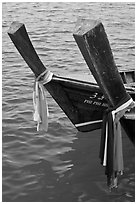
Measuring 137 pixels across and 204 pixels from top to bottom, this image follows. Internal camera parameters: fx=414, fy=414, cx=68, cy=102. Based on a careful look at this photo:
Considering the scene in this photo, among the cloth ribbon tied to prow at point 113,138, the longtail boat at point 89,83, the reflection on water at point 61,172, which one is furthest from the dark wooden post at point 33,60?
the cloth ribbon tied to prow at point 113,138

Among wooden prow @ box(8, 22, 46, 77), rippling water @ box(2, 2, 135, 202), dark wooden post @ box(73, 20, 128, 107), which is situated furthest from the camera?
rippling water @ box(2, 2, 135, 202)

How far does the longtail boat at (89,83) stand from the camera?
395 cm

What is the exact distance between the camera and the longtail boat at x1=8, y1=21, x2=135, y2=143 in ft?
13.0

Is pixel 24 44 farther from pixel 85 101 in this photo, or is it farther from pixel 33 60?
pixel 85 101

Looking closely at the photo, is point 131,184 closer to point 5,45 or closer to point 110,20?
point 5,45

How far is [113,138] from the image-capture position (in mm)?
4559

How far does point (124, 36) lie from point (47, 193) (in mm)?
9441

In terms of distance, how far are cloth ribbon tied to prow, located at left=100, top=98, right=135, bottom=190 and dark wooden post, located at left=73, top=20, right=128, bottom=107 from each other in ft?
0.37

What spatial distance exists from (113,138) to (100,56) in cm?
100

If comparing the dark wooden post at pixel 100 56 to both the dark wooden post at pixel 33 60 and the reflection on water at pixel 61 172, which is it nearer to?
the dark wooden post at pixel 33 60

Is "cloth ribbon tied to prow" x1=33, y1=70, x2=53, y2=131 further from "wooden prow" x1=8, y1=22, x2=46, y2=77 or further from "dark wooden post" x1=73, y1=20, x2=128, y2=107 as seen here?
"dark wooden post" x1=73, y1=20, x2=128, y2=107

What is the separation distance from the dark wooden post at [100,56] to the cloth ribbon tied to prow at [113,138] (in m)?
0.11

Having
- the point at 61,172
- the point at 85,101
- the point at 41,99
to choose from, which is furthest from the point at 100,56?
the point at 61,172

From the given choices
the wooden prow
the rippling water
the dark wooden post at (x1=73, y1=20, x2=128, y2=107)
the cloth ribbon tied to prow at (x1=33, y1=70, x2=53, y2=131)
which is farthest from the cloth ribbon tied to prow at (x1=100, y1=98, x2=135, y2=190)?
the wooden prow
